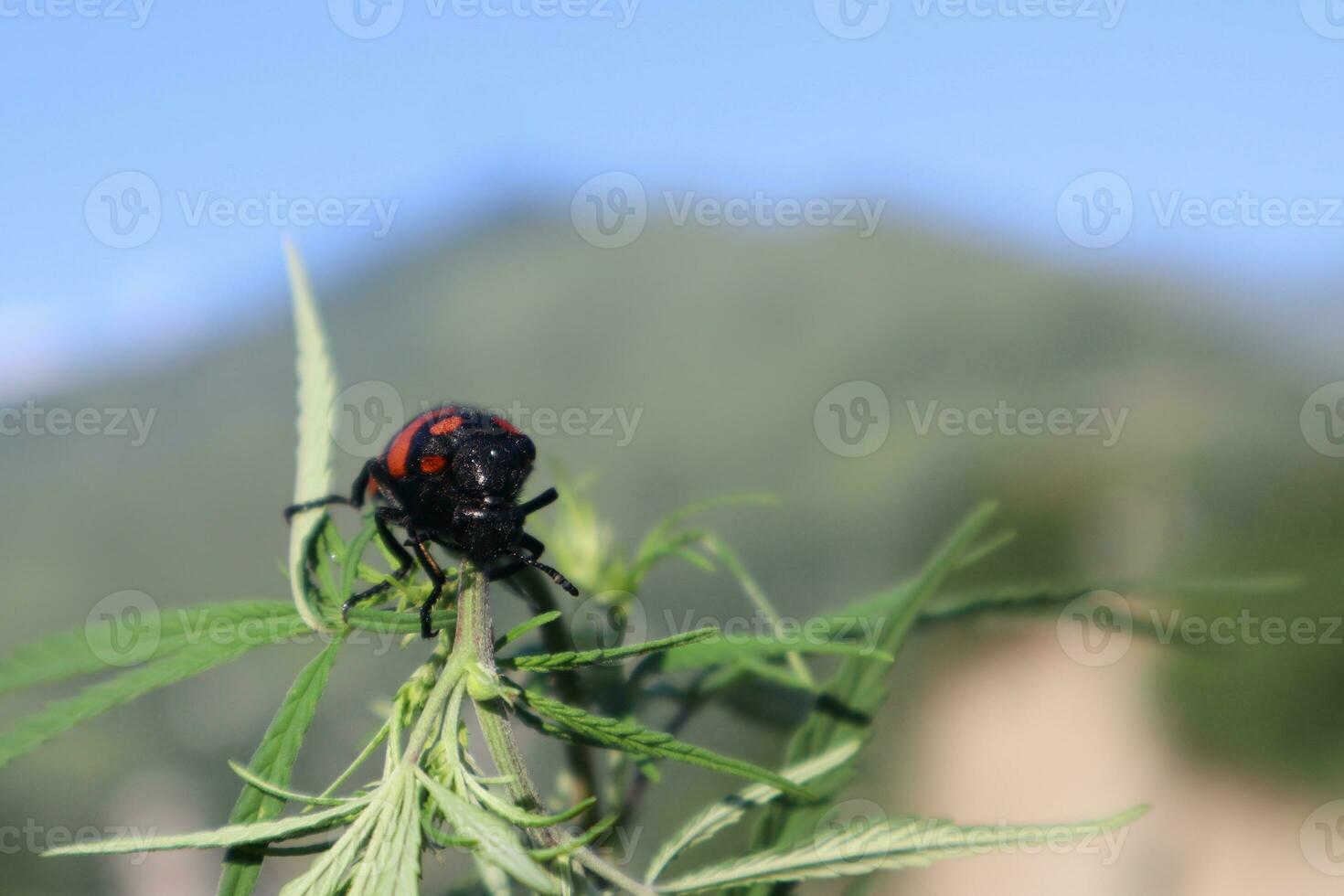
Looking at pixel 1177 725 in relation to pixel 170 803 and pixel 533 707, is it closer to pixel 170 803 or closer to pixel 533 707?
pixel 170 803

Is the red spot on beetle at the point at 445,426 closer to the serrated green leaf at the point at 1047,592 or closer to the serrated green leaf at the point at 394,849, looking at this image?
the serrated green leaf at the point at 394,849

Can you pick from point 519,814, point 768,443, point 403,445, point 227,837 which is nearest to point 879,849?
point 519,814

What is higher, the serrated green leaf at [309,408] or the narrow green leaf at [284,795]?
the serrated green leaf at [309,408]

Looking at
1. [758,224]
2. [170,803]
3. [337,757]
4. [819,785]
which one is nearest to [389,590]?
[819,785]

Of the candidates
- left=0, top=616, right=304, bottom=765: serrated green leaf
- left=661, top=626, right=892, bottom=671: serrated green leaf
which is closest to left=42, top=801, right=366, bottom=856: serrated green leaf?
left=0, top=616, right=304, bottom=765: serrated green leaf

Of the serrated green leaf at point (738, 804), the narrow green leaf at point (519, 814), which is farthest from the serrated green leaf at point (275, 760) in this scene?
the serrated green leaf at point (738, 804)

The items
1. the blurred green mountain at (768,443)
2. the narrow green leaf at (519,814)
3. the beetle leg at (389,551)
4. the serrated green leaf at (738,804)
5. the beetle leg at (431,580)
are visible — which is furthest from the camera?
the blurred green mountain at (768,443)

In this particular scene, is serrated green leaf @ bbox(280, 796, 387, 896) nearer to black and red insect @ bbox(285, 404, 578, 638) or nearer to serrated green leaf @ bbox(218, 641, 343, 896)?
serrated green leaf @ bbox(218, 641, 343, 896)
